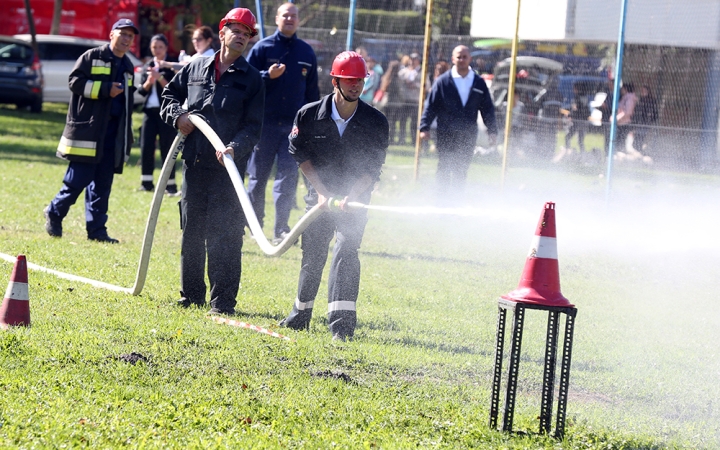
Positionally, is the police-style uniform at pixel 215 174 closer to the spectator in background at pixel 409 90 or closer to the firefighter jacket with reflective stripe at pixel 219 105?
the firefighter jacket with reflective stripe at pixel 219 105

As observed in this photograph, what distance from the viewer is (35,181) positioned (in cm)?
1441

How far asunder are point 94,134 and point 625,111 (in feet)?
26.1

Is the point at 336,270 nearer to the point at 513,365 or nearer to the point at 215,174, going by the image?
the point at 215,174

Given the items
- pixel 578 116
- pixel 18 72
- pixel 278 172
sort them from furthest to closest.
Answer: pixel 18 72, pixel 578 116, pixel 278 172

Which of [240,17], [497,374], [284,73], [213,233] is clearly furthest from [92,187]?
[497,374]

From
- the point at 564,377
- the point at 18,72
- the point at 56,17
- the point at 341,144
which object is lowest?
the point at 564,377

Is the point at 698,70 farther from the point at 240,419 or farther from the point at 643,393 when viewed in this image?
the point at 240,419

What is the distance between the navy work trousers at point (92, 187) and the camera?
10102 millimetres

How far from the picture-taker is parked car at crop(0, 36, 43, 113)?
2442 cm

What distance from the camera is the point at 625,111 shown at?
14438 millimetres

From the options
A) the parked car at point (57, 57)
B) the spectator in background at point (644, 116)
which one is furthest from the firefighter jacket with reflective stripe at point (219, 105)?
the parked car at point (57, 57)

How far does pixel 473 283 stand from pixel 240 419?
4853 mm

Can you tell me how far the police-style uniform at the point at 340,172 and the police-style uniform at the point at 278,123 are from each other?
3543 millimetres

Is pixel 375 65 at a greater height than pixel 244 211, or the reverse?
pixel 375 65
